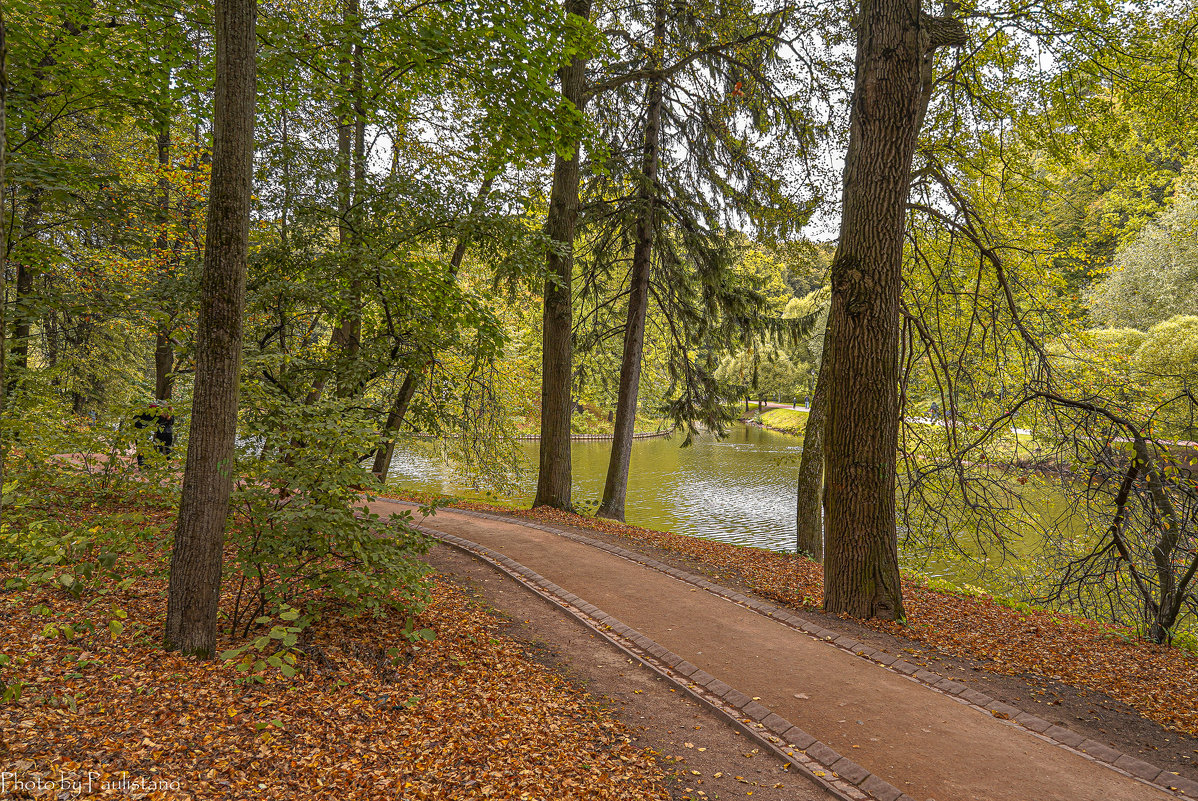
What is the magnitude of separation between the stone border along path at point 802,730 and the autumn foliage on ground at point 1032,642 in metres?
0.62

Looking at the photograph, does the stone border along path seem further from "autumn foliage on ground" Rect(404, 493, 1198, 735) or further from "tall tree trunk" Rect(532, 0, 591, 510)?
"tall tree trunk" Rect(532, 0, 591, 510)

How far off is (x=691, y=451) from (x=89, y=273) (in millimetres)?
25471

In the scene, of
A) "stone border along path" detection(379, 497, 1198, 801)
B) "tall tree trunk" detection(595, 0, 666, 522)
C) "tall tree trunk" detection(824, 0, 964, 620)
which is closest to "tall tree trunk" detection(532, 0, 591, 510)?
"tall tree trunk" detection(595, 0, 666, 522)

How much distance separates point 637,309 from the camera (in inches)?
467


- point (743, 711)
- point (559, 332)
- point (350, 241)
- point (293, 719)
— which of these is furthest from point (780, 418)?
point (293, 719)

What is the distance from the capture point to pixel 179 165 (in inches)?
372

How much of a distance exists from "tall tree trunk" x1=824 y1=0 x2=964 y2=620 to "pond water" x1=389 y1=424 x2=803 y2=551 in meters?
4.98

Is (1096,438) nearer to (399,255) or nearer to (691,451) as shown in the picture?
(399,255)

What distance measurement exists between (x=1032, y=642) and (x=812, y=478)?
423cm

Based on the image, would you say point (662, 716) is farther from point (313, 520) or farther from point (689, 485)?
point (689, 485)

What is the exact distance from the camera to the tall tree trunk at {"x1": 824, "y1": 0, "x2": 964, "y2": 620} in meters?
5.46

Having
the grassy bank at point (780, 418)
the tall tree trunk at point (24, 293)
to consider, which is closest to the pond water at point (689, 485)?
the tall tree trunk at point (24, 293)

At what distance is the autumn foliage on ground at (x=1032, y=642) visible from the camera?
451 centimetres

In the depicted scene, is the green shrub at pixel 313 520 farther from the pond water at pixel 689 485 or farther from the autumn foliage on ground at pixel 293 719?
the pond water at pixel 689 485
